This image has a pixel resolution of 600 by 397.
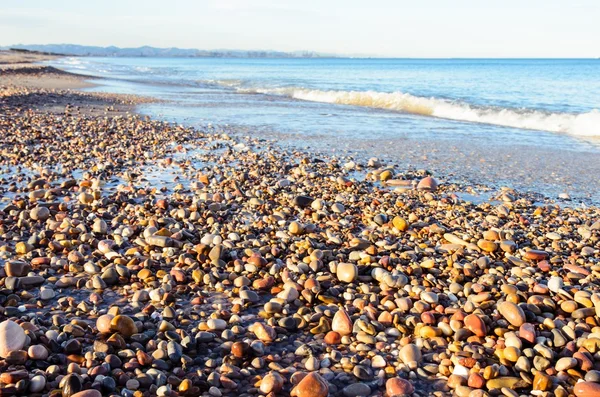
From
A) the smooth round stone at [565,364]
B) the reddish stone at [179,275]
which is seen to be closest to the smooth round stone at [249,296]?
the reddish stone at [179,275]

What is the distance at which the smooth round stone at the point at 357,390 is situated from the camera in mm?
2496

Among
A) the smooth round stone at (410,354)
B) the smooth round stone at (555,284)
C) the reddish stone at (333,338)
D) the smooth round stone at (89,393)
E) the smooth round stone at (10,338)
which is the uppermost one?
the smooth round stone at (10,338)

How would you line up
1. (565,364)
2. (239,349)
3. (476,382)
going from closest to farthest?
(476,382) → (565,364) → (239,349)

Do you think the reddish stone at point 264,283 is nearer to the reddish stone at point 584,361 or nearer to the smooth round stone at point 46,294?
the smooth round stone at point 46,294

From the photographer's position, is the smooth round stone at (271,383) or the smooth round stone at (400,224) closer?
the smooth round stone at (271,383)

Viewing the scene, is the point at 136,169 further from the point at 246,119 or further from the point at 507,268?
the point at 246,119

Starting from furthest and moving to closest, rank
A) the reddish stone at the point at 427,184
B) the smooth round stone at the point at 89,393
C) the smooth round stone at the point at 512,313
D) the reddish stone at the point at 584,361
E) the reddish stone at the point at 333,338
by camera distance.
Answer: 1. the reddish stone at the point at 427,184
2. the smooth round stone at the point at 512,313
3. the reddish stone at the point at 333,338
4. the reddish stone at the point at 584,361
5. the smooth round stone at the point at 89,393

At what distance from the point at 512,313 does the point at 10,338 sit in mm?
3091

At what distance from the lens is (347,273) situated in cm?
380

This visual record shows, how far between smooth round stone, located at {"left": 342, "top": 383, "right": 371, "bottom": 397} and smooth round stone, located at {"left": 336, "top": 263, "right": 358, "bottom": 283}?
129 centimetres

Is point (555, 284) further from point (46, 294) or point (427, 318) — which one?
point (46, 294)

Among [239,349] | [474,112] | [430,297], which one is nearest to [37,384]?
[239,349]

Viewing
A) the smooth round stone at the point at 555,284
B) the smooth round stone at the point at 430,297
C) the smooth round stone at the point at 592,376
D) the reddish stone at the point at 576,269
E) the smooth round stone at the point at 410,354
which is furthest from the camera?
the reddish stone at the point at 576,269

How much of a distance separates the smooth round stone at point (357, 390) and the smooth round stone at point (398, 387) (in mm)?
108
